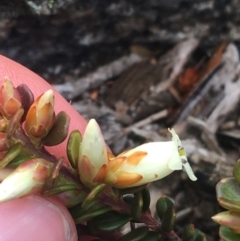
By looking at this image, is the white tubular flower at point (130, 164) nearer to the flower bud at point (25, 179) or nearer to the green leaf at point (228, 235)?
the flower bud at point (25, 179)

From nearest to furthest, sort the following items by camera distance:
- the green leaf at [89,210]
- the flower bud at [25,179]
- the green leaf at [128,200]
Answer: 1. the flower bud at [25,179]
2. the green leaf at [89,210]
3. the green leaf at [128,200]

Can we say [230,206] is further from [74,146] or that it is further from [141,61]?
[141,61]

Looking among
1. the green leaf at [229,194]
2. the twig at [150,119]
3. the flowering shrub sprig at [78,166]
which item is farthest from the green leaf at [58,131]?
the twig at [150,119]

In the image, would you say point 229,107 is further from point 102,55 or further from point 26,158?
point 26,158

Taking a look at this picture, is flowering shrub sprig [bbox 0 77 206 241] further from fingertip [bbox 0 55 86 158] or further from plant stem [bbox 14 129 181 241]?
fingertip [bbox 0 55 86 158]

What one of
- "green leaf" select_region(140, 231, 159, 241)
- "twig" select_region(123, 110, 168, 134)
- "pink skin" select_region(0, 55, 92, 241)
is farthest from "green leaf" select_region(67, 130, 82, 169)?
"twig" select_region(123, 110, 168, 134)

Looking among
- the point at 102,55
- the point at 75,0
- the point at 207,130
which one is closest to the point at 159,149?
the point at 207,130
